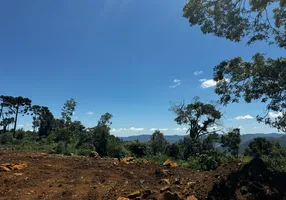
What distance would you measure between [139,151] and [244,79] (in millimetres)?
13123

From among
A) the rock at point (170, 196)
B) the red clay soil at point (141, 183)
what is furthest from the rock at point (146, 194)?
the rock at point (170, 196)

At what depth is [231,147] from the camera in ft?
143

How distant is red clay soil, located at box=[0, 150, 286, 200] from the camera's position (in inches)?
225

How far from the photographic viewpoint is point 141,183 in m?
7.04

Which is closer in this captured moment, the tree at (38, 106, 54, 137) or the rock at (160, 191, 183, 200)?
the rock at (160, 191, 183, 200)

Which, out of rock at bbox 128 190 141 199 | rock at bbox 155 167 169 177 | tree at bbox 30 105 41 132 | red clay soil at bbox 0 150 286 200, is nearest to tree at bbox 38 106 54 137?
tree at bbox 30 105 41 132

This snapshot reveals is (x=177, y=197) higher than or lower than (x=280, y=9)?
lower

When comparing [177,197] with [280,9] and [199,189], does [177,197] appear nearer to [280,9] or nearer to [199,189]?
[199,189]

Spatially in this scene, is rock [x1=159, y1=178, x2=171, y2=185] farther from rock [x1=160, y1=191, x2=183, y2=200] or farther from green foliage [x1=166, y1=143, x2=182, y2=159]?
green foliage [x1=166, y1=143, x2=182, y2=159]

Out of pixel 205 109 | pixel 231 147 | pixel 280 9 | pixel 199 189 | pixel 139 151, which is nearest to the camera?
pixel 199 189

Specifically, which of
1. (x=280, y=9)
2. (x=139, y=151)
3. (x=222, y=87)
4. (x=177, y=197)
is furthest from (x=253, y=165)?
(x=139, y=151)

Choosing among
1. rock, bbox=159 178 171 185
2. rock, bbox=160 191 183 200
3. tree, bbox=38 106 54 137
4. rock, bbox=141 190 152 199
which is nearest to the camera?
rock, bbox=160 191 183 200

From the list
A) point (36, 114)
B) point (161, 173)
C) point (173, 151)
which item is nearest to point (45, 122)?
point (36, 114)

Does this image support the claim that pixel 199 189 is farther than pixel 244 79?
No
